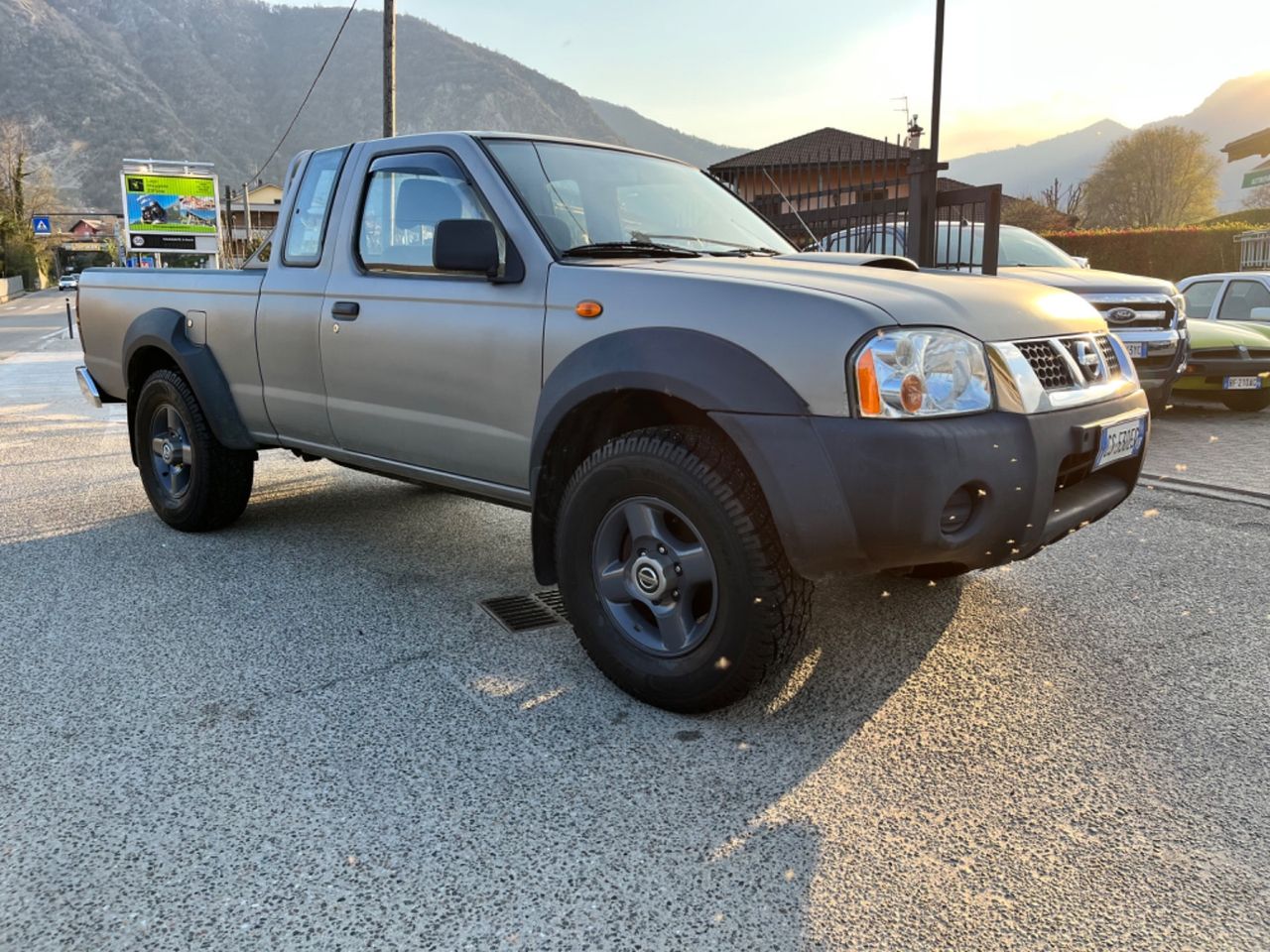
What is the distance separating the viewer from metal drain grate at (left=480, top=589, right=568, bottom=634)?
151 inches

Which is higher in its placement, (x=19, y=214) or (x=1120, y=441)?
(x=19, y=214)

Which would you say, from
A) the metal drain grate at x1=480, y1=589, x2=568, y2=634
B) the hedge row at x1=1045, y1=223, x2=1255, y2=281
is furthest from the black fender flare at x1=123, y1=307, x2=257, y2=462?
the hedge row at x1=1045, y1=223, x2=1255, y2=281

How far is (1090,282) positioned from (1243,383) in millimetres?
2373

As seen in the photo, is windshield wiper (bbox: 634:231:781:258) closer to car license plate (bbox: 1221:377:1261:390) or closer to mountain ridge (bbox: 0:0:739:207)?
car license plate (bbox: 1221:377:1261:390)

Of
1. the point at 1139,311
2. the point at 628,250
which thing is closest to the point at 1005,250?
the point at 1139,311

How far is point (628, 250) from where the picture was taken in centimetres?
350

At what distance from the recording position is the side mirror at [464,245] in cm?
320

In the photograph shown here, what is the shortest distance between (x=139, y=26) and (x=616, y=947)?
212209mm

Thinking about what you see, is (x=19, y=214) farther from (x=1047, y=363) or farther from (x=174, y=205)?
(x=1047, y=363)

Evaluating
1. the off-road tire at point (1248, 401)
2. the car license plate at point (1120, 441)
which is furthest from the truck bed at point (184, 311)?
the off-road tire at point (1248, 401)

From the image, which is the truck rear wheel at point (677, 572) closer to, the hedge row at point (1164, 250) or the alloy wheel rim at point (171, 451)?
the alloy wheel rim at point (171, 451)

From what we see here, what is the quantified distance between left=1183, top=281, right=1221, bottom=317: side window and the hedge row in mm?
12028

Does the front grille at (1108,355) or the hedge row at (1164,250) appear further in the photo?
the hedge row at (1164,250)

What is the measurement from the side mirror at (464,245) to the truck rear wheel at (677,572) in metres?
0.78
